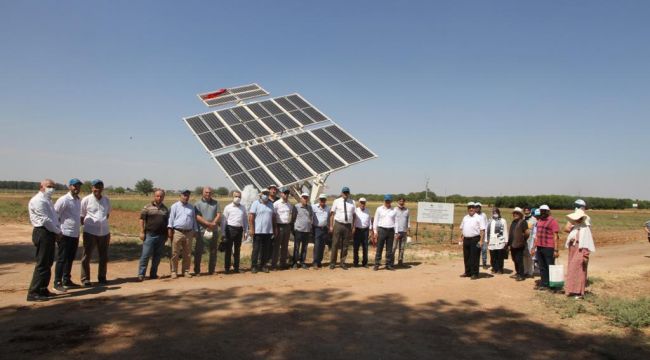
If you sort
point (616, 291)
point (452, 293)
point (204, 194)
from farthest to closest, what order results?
1. point (204, 194)
2. point (616, 291)
3. point (452, 293)

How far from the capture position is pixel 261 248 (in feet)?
32.0

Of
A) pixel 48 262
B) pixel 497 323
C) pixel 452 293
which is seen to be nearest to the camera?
pixel 497 323

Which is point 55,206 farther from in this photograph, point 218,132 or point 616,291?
point 616,291

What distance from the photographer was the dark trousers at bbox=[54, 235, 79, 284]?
23.0 ft

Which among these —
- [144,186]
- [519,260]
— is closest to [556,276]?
[519,260]

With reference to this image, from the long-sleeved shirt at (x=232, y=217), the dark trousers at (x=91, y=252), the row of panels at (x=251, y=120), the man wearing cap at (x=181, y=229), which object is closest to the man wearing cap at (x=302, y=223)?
the long-sleeved shirt at (x=232, y=217)

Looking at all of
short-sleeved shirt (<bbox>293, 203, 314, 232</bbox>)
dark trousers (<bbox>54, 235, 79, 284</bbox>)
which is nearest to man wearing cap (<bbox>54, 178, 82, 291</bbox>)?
dark trousers (<bbox>54, 235, 79, 284</bbox>)

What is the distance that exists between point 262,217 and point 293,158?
567 cm

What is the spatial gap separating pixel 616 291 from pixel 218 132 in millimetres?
12949

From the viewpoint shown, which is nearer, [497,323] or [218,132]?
[497,323]

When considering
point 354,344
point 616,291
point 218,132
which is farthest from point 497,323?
point 218,132

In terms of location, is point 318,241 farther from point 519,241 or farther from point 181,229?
point 519,241

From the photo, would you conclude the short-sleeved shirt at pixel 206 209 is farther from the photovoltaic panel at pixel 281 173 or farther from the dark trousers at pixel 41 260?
the photovoltaic panel at pixel 281 173

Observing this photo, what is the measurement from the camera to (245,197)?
13.3 m
